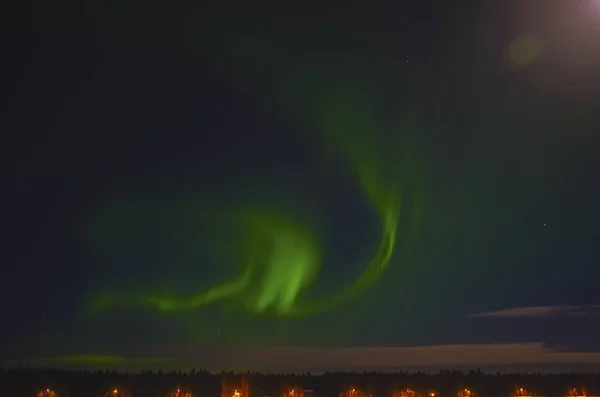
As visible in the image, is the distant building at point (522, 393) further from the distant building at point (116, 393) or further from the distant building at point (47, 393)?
the distant building at point (47, 393)

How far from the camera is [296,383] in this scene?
127312 millimetres

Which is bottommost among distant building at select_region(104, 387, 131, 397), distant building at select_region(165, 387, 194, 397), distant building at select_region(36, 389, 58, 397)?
distant building at select_region(36, 389, 58, 397)

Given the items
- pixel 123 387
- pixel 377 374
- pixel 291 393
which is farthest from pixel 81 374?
pixel 377 374

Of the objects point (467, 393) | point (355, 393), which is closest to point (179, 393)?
point (355, 393)

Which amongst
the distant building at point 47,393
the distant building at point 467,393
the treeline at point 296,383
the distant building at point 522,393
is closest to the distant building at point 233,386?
the treeline at point 296,383

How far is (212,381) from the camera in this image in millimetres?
136500

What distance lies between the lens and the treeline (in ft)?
374

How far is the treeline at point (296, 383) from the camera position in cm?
11406

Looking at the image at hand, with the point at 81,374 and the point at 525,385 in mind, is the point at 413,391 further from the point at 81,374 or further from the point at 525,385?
the point at 81,374

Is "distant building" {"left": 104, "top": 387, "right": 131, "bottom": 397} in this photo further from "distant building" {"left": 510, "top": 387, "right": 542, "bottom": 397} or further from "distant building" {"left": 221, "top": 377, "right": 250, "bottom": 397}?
"distant building" {"left": 510, "top": 387, "right": 542, "bottom": 397}

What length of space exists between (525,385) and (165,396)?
2741 inches

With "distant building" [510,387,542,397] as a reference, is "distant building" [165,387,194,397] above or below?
below

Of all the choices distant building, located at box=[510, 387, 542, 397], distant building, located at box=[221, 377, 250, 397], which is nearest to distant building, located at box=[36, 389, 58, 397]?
distant building, located at box=[221, 377, 250, 397]

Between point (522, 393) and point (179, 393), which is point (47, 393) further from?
point (522, 393)
